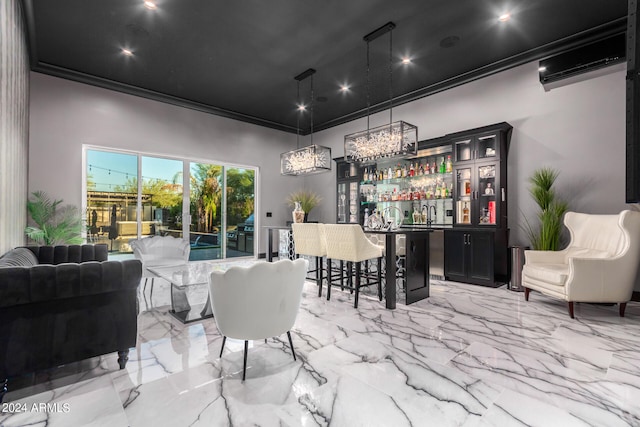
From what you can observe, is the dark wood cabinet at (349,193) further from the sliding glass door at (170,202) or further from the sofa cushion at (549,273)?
the sofa cushion at (549,273)

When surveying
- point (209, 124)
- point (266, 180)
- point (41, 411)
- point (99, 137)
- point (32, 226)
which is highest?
point (209, 124)

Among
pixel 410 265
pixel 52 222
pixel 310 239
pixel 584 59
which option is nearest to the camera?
pixel 410 265

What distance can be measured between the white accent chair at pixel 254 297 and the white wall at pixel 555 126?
4084 millimetres

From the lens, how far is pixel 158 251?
4.40m

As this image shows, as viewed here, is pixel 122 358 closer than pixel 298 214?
Yes

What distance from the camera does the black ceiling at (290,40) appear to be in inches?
133

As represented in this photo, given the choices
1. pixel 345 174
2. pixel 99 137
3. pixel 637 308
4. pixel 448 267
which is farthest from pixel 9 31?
pixel 637 308

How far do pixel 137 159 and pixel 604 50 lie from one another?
7.19 metres

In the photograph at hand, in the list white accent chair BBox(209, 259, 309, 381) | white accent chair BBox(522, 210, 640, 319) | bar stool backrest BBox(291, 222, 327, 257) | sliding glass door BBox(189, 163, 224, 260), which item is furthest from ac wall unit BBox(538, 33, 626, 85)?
sliding glass door BBox(189, 163, 224, 260)

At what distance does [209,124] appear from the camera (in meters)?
6.46

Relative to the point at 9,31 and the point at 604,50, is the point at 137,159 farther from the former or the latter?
the point at 604,50

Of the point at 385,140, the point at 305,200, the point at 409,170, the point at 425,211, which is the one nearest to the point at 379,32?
the point at 385,140

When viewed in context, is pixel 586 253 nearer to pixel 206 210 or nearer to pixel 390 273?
pixel 390 273

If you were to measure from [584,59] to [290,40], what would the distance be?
12.3 ft
